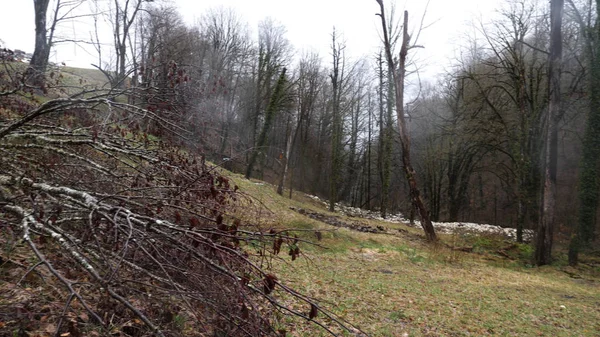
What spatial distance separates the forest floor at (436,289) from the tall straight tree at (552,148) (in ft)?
2.30

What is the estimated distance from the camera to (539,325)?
5148 mm

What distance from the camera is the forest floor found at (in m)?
4.70

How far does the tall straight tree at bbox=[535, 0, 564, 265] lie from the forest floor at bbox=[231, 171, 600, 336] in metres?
0.70

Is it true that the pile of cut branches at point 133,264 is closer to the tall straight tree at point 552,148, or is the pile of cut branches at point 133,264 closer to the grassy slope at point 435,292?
the grassy slope at point 435,292

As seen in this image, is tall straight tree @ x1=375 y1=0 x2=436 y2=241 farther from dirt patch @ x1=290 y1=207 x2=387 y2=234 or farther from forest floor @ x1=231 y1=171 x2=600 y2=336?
dirt patch @ x1=290 y1=207 x2=387 y2=234

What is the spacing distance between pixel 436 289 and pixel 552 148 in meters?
7.38

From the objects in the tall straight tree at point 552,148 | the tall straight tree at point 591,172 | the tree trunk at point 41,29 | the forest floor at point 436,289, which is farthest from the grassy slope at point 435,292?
the tree trunk at point 41,29

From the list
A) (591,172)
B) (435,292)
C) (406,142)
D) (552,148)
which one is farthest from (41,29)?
(591,172)

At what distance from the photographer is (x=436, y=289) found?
6613 millimetres

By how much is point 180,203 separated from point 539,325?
18.4ft

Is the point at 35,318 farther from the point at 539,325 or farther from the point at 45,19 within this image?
the point at 45,19

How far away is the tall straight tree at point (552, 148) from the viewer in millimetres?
10672

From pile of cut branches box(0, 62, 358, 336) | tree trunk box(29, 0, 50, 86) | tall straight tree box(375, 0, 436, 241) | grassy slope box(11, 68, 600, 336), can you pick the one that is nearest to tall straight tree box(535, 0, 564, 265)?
grassy slope box(11, 68, 600, 336)

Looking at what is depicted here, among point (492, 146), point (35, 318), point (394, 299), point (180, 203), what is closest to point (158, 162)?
point (180, 203)
